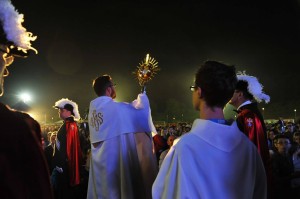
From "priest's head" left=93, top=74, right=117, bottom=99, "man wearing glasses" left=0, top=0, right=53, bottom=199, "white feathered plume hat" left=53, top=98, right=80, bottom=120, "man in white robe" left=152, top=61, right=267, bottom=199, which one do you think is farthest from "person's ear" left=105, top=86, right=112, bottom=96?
"man wearing glasses" left=0, top=0, right=53, bottom=199

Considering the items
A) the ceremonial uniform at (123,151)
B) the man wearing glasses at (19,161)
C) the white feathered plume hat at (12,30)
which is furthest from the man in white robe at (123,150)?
the man wearing glasses at (19,161)

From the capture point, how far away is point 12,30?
7.47 ft

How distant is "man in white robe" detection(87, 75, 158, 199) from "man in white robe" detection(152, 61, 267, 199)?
3144mm

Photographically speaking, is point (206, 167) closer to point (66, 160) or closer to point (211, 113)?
point (211, 113)

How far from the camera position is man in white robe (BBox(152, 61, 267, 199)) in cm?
236

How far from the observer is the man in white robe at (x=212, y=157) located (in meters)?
2.36

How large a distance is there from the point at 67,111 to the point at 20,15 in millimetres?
6045

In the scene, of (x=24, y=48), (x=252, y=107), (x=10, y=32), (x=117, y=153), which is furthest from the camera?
(x=117, y=153)

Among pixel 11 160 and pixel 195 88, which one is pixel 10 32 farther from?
pixel 195 88

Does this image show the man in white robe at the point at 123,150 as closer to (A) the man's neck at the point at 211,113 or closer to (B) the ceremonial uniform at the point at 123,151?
(B) the ceremonial uniform at the point at 123,151

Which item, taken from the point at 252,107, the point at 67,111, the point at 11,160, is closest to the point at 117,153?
the point at 252,107

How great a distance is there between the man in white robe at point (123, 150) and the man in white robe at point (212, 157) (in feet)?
10.3

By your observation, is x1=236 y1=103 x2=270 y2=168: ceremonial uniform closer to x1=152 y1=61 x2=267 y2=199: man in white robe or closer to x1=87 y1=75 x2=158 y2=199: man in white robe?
x1=87 y1=75 x2=158 y2=199: man in white robe

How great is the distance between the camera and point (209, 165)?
241 cm
